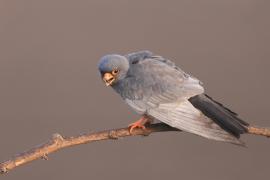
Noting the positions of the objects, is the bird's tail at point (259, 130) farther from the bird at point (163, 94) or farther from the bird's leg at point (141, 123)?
the bird's leg at point (141, 123)

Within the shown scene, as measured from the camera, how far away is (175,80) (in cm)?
114

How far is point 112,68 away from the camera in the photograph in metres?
1.12

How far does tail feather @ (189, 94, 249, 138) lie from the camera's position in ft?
3.18

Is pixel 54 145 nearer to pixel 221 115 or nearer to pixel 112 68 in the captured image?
pixel 112 68

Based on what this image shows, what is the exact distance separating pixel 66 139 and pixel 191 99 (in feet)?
1.17

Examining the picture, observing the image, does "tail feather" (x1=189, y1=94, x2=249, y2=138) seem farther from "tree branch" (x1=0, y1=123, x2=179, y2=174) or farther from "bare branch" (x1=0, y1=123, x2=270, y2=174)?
"tree branch" (x1=0, y1=123, x2=179, y2=174)

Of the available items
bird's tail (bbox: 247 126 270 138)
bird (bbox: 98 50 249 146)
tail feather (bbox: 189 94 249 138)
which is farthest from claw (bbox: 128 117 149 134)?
bird's tail (bbox: 247 126 270 138)

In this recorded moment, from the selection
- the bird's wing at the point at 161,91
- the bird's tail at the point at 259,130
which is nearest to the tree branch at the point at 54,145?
the bird's wing at the point at 161,91

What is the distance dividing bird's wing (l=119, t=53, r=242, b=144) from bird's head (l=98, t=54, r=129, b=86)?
0.08 feet

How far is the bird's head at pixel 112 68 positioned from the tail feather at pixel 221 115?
0.69 feet

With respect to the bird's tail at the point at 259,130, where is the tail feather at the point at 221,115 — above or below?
above

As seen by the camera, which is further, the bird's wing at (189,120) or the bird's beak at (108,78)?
the bird's beak at (108,78)

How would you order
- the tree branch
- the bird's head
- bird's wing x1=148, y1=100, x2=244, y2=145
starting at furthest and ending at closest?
the bird's head → bird's wing x1=148, y1=100, x2=244, y2=145 → the tree branch

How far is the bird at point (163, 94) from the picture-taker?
104 cm
